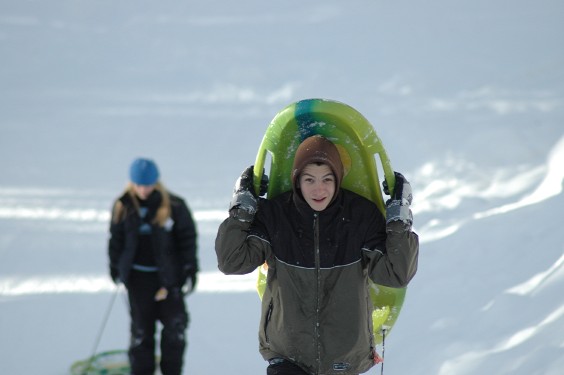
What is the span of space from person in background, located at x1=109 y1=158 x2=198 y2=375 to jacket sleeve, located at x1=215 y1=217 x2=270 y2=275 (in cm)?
115

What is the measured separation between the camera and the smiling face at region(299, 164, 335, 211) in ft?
10.8

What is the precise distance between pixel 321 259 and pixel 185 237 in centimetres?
143

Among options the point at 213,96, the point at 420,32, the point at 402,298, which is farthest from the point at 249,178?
the point at 420,32

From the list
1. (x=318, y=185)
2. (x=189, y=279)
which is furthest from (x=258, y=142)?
(x=318, y=185)

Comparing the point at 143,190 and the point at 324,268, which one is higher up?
the point at 143,190

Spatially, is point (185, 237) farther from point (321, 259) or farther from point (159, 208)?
point (321, 259)

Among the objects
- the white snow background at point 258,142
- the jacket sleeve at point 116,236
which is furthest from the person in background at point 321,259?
the white snow background at point 258,142

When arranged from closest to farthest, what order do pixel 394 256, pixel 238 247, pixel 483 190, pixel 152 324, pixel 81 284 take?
pixel 394 256, pixel 238 247, pixel 152 324, pixel 81 284, pixel 483 190

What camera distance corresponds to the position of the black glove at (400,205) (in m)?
3.29

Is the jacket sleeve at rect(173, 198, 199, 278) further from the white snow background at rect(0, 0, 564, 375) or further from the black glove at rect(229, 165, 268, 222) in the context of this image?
the white snow background at rect(0, 0, 564, 375)

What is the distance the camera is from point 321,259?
3.30 m

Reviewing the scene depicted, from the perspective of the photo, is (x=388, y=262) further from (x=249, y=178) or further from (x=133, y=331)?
(x=133, y=331)

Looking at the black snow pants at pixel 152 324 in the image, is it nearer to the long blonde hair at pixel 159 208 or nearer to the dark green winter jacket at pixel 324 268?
the long blonde hair at pixel 159 208

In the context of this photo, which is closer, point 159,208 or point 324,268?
point 324,268
